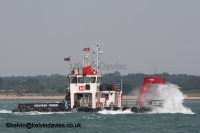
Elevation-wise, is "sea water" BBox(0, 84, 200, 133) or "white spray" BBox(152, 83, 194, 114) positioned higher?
"white spray" BBox(152, 83, 194, 114)

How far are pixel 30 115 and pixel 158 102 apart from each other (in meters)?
Result: 14.0

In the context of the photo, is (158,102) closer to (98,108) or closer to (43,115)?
(98,108)

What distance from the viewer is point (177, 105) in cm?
7175

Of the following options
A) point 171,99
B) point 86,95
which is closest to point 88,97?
point 86,95

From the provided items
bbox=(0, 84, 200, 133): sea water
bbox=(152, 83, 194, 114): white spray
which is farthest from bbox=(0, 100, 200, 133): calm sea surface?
bbox=(152, 83, 194, 114): white spray

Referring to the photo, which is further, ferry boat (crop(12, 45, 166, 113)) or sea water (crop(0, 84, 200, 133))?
ferry boat (crop(12, 45, 166, 113))

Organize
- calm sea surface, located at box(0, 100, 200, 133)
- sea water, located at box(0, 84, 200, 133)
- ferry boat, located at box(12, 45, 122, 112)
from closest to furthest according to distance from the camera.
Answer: calm sea surface, located at box(0, 100, 200, 133) < sea water, located at box(0, 84, 200, 133) < ferry boat, located at box(12, 45, 122, 112)

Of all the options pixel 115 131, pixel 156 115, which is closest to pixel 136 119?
pixel 156 115

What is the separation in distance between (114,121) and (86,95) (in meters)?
11.1

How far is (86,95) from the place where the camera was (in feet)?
228

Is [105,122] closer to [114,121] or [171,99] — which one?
[114,121]

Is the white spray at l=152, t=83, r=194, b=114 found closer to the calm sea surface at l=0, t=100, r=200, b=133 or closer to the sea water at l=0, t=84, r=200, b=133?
the sea water at l=0, t=84, r=200, b=133

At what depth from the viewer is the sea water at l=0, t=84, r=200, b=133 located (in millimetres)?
52750

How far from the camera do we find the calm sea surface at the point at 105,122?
172ft
